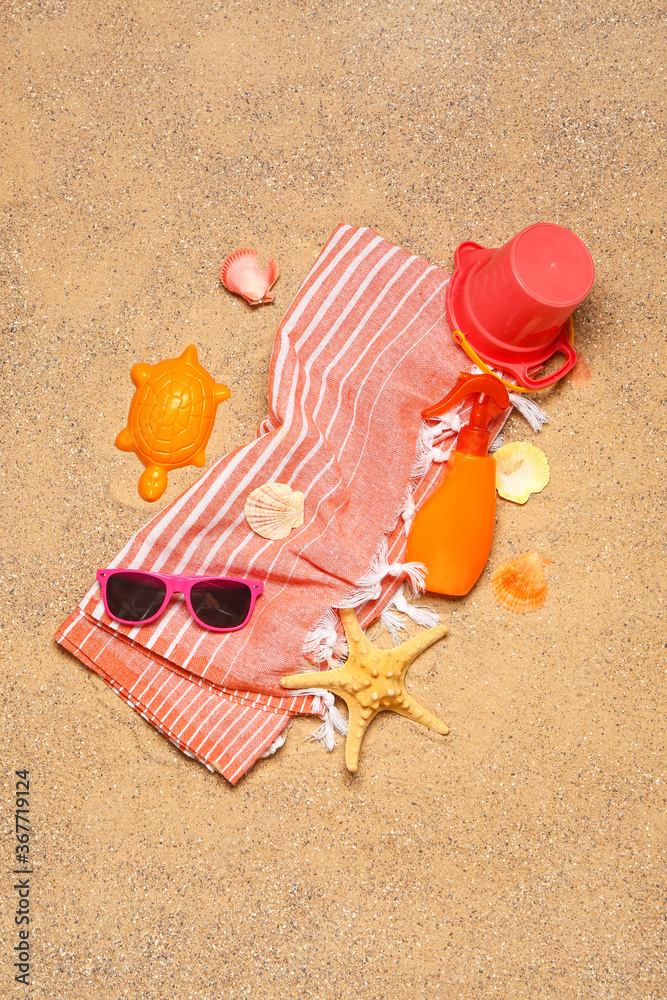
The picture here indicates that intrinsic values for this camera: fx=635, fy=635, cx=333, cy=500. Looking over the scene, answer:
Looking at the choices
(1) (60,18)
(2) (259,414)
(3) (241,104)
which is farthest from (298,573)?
(1) (60,18)

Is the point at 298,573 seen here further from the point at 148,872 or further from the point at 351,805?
the point at 148,872

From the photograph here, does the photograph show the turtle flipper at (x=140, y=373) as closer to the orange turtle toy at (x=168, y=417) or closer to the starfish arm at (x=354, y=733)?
the orange turtle toy at (x=168, y=417)

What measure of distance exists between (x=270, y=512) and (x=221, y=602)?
0.22 m

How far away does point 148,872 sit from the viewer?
1368 mm

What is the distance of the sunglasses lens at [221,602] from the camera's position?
135cm

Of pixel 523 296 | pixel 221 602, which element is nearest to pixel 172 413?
pixel 221 602

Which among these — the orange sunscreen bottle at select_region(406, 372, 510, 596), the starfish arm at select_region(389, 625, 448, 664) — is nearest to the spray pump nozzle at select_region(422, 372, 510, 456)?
the orange sunscreen bottle at select_region(406, 372, 510, 596)

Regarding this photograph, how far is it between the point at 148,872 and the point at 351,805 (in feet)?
1.51

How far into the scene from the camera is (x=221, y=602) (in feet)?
4.46

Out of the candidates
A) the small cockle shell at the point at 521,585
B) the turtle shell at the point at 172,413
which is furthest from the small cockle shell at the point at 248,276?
the small cockle shell at the point at 521,585

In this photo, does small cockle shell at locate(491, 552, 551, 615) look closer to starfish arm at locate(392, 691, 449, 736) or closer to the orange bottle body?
the orange bottle body

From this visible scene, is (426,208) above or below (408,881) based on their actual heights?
above

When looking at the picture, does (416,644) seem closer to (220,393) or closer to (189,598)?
(189,598)

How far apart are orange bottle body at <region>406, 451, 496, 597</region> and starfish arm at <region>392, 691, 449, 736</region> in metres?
0.24
